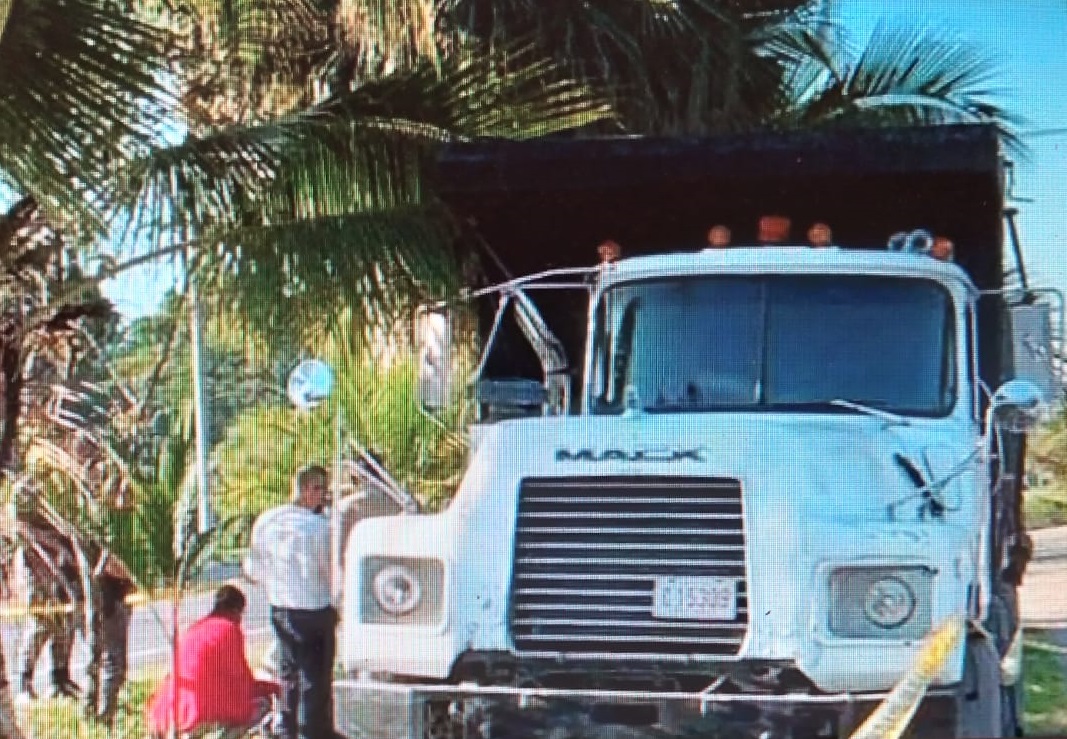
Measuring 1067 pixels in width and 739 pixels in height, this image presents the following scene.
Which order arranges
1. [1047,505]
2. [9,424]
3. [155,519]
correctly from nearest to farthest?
[1047,505], [155,519], [9,424]

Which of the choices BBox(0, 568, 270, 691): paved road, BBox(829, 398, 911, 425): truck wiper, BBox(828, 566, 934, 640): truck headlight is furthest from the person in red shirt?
BBox(829, 398, 911, 425): truck wiper

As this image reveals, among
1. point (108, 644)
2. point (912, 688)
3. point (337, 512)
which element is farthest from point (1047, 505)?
point (108, 644)

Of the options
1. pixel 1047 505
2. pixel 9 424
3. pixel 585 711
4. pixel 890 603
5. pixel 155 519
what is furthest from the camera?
pixel 9 424

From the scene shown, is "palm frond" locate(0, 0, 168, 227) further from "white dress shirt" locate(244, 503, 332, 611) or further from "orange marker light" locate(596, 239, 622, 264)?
"orange marker light" locate(596, 239, 622, 264)

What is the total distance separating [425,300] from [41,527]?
2.72 ft

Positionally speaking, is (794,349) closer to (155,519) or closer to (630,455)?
(630,455)

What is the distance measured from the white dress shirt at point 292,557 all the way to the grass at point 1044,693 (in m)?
1.20

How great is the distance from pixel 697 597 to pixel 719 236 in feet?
2.15

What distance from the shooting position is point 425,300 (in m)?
3.22

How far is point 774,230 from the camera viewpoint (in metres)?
2.97

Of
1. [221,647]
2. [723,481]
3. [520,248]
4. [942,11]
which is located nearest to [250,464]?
[221,647]

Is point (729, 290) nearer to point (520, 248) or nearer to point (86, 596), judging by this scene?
point (520, 248)

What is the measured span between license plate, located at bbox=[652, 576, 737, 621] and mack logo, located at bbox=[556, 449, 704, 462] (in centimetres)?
19

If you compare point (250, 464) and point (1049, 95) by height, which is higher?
point (1049, 95)
